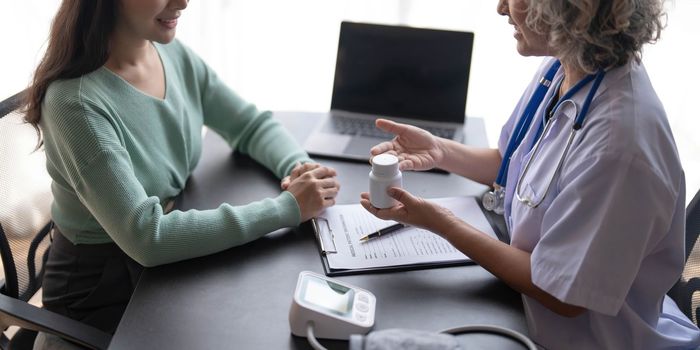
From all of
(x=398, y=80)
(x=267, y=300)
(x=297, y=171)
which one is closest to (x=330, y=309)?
(x=267, y=300)

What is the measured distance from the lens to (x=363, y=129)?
1.66 meters

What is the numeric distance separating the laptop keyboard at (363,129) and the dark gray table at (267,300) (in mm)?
466

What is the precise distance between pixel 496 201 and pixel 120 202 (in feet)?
2.51

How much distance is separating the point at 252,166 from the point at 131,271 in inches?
16.0

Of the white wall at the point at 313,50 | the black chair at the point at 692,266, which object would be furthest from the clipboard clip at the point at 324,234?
the white wall at the point at 313,50

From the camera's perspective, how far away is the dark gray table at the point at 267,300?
96 cm

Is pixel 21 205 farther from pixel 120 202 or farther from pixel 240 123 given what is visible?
pixel 240 123

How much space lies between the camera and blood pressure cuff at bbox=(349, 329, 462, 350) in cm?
83

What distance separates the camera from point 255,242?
119 centimetres

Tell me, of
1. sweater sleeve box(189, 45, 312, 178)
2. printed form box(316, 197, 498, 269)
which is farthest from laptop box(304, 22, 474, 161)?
printed form box(316, 197, 498, 269)

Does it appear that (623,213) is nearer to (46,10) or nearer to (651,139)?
(651,139)

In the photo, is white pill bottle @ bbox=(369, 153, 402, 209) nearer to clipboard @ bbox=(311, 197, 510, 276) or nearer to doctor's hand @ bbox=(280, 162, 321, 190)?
clipboard @ bbox=(311, 197, 510, 276)

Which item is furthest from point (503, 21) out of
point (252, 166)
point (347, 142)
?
point (252, 166)

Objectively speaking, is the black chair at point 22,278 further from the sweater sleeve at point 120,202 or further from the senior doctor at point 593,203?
the senior doctor at point 593,203
